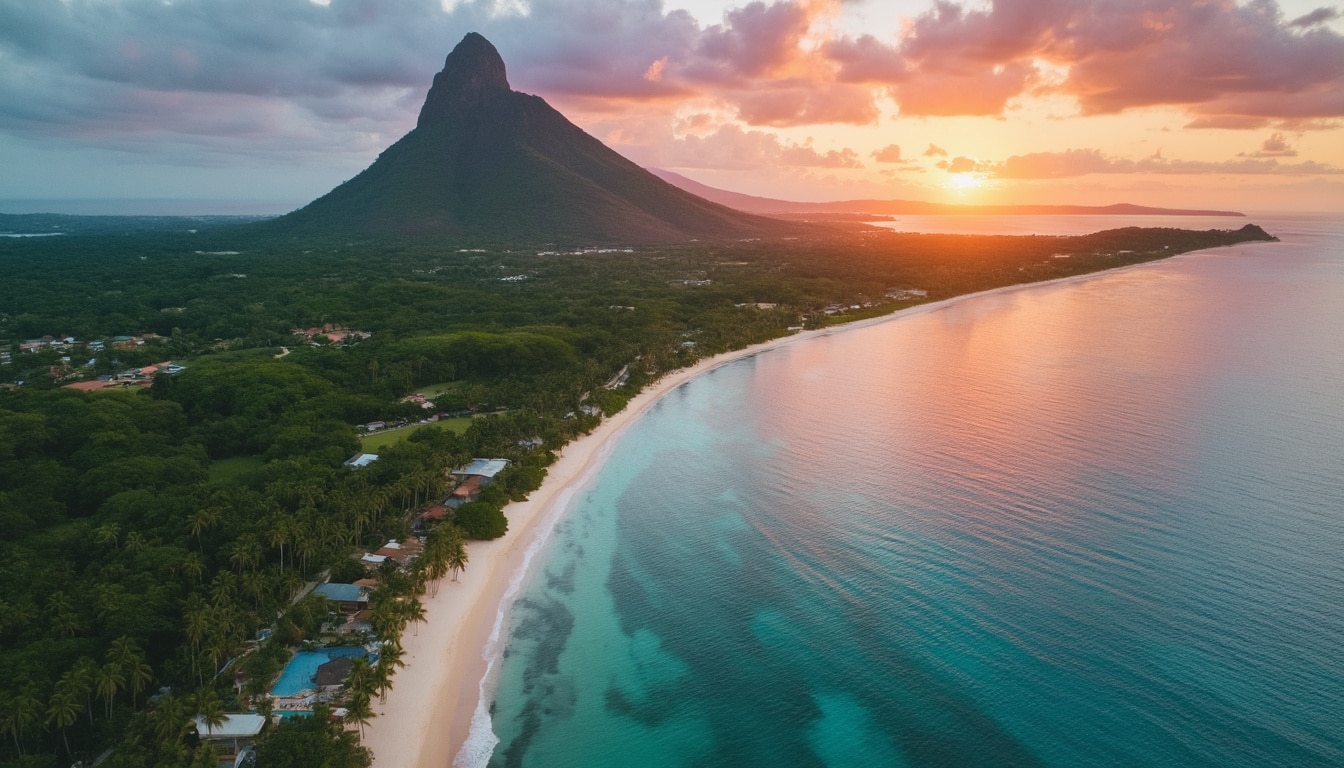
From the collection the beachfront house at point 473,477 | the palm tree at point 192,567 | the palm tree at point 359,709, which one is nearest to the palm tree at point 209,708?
the palm tree at point 359,709

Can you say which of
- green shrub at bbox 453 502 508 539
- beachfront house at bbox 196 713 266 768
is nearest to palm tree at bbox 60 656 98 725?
beachfront house at bbox 196 713 266 768

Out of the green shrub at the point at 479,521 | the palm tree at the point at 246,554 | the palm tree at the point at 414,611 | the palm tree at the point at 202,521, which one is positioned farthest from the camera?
the green shrub at the point at 479,521

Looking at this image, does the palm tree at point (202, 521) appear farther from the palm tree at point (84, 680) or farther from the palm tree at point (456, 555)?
the palm tree at point (456, 555)

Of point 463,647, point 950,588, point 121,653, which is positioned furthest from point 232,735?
point 950,588

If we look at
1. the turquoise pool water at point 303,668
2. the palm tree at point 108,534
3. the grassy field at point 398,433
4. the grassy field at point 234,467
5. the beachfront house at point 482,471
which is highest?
the palm tree at point 108,534

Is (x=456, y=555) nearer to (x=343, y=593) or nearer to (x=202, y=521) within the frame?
(x=343, y=593)

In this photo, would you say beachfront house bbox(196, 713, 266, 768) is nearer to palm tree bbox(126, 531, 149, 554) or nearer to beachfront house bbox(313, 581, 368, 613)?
beachfront house bbox(313, 581, 368, 613)
